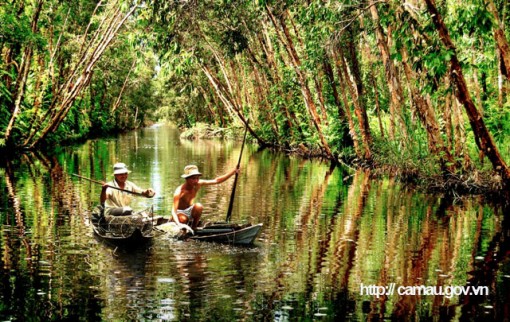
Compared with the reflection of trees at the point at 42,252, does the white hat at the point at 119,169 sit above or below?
above

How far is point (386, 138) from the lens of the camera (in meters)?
27.8

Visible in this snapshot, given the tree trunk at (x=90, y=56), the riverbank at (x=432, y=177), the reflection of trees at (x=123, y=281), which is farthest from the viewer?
the tree trunk at (x=90, y=56)

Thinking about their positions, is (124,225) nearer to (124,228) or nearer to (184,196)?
(124,228)

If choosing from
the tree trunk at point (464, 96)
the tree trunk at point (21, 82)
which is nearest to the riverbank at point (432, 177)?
the tree trunk at point (464, 96)

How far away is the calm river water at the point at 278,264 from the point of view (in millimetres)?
8609

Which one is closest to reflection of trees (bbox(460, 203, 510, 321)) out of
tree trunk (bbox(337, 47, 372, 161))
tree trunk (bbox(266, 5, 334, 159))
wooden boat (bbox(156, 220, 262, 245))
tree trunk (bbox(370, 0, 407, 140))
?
wooden boat (bbox(156, 220, 262, 245))

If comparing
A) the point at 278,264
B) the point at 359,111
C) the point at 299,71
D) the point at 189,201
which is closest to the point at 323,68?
the point at 299,71

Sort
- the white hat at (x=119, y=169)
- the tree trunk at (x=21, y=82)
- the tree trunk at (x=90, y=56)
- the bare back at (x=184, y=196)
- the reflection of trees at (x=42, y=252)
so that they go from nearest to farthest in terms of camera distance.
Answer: the reflection of trees at (x=42, y=252) < the white hat at (x=119, y=169) < the bare back at (x=184, y=196) < the tree trunk at (x=90, y=56) < the tree trunk at (x=21, y=82)

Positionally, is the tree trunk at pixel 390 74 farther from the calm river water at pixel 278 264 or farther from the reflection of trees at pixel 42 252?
the reflection of trees at pixel 42 252

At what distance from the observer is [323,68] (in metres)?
34.7

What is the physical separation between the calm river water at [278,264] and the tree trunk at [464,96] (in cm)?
127

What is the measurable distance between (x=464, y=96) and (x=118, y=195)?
7.58m

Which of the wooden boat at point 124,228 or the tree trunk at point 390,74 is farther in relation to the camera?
the tree trunk at point 390,74

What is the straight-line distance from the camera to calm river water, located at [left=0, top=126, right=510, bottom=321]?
861cm
